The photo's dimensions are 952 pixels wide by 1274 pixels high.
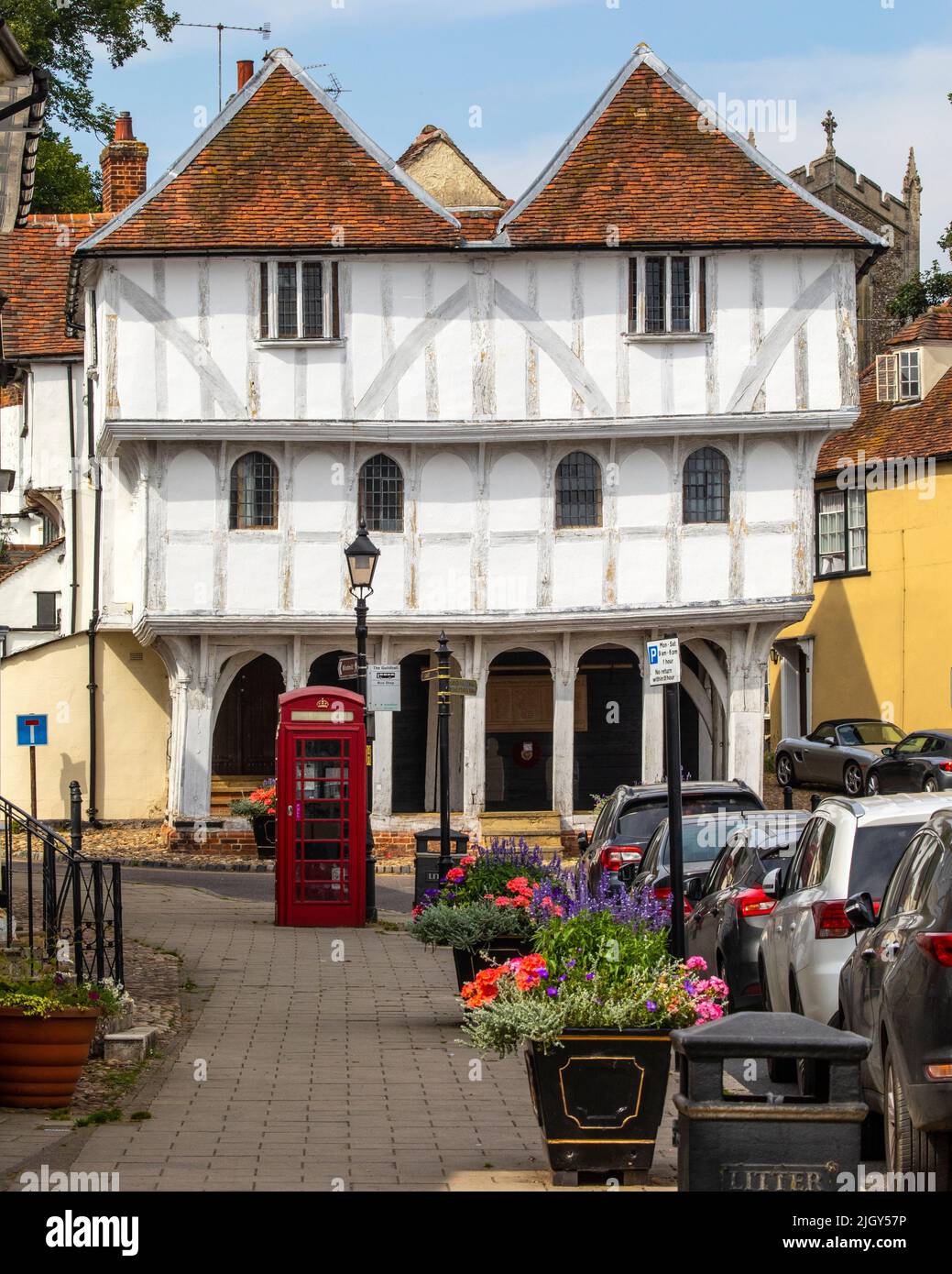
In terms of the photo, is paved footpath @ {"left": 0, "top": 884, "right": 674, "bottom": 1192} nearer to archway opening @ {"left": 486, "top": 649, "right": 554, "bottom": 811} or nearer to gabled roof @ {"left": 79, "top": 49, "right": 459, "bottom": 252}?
gabled roof @ {"left": 79, "top": 49, "right": 459, "bottom": 252}

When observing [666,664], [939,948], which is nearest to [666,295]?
[666,664]

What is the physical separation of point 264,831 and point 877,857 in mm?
22541

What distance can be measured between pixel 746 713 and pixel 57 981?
79.2ft

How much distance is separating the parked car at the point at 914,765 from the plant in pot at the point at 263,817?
1000 centimetres

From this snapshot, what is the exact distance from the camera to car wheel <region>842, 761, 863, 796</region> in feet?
127

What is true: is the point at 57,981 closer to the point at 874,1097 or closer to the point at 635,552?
the point at 874,1097

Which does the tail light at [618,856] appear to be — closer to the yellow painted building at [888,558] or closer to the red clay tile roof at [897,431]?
the yellow painted building at [888,558]

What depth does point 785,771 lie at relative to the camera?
42094mm

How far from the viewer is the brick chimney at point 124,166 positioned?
44.1 meters

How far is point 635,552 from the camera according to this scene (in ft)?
118

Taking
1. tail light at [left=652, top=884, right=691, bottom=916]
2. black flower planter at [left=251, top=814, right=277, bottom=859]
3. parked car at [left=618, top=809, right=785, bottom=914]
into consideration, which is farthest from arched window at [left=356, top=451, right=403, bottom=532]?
tail light at [left=652, top=884, right=691, bottom=916]

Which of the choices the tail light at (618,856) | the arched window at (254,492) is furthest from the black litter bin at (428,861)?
the arched window at (254,492)

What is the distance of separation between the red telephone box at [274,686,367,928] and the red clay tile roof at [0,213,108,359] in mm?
20221
